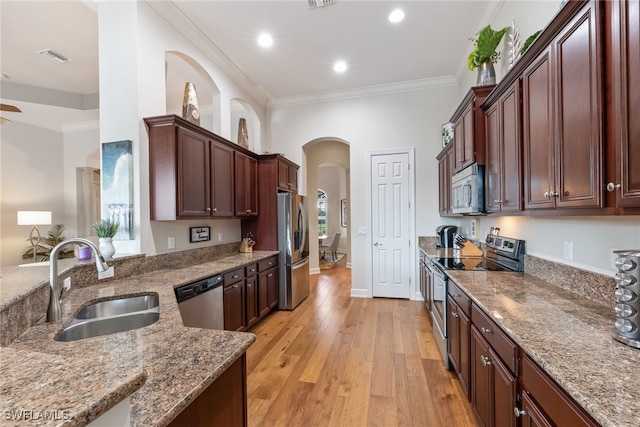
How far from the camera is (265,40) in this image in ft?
11.4

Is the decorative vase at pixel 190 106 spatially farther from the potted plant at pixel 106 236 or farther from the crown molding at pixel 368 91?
the crown molding at pixel 368 91

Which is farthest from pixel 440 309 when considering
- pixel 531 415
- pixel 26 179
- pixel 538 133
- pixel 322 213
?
pixel 322 213

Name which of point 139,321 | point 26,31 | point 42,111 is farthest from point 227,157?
point 42,111

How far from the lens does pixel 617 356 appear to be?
0.97 metres

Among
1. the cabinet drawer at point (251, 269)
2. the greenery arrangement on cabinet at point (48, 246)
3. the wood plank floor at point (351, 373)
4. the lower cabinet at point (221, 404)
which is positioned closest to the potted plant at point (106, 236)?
the cabinet drawer at point (251, 269)

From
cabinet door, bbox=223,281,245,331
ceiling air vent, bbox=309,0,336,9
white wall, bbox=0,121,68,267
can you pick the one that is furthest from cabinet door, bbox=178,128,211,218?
white wall, bbox=0,121,68,267

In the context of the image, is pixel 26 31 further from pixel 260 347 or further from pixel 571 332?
pixel 571 332

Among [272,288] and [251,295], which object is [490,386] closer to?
[251,295]

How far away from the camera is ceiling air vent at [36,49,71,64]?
346cm

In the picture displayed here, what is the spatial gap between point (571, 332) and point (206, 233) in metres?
3.45

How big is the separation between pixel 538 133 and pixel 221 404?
2118 millimetres

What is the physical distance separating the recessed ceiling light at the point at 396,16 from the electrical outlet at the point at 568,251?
9.06ft

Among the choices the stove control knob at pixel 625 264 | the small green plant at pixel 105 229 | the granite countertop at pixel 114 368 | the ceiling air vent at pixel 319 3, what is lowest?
the granite countertop at pixel 114 368

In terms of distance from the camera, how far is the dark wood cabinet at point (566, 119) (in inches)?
45.6
